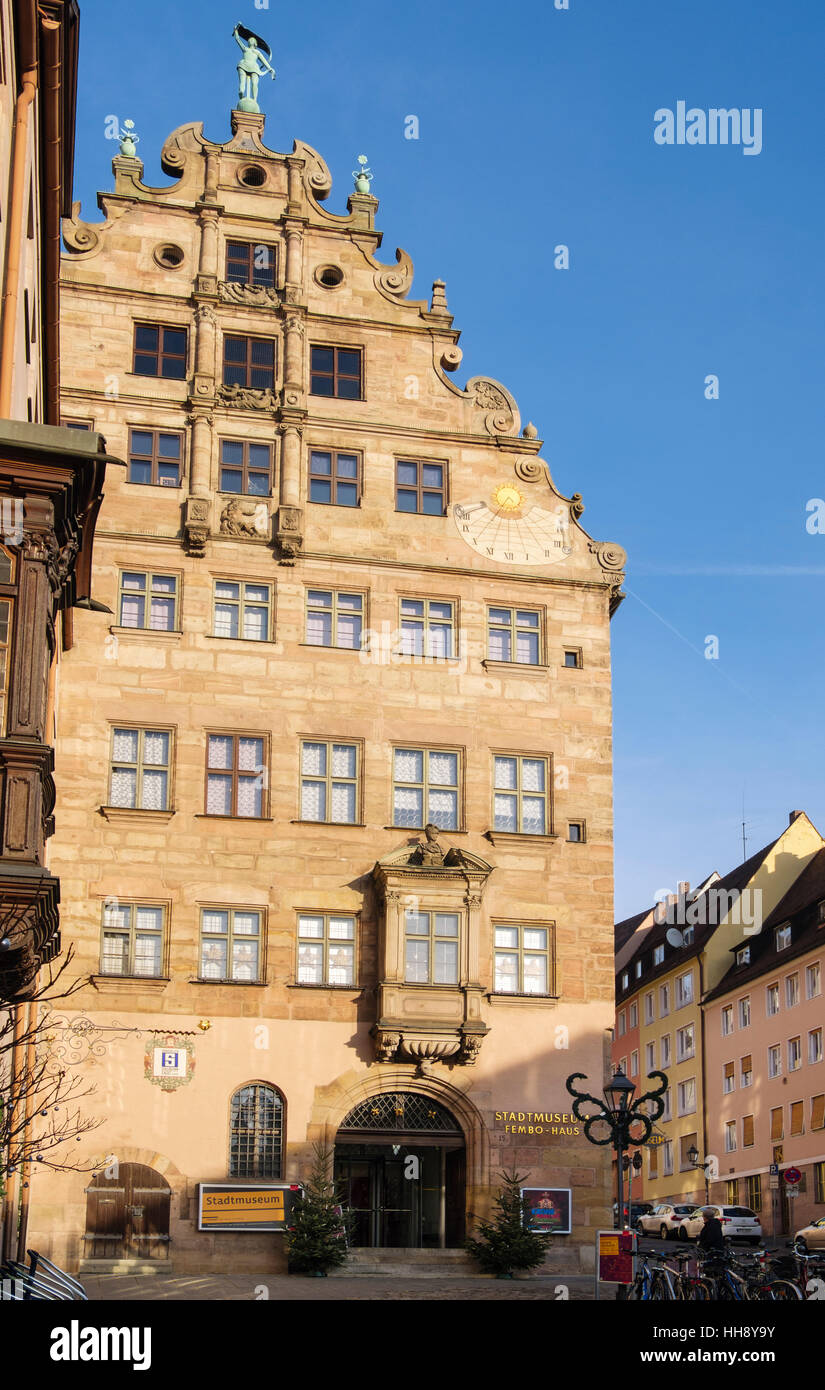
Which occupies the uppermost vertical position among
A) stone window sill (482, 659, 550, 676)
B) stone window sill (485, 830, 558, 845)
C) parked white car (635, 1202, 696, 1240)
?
stone window sill (482, 659, 550, 676)

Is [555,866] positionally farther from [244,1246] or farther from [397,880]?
[244,1246]

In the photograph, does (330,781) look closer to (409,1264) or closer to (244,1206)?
(244,1206)

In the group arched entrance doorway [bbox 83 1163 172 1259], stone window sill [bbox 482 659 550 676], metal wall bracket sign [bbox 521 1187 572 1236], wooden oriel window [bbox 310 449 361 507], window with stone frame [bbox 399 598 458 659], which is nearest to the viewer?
arched entrance doorway [bbox 83 1163 172 1259]

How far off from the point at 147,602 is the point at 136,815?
4026 millimetres

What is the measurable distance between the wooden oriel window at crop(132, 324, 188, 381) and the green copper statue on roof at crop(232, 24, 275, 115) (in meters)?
5.92

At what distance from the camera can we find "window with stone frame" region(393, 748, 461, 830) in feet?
106

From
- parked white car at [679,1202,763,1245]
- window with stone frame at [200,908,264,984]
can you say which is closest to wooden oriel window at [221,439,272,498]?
window with stone frame at [200,908,264,984]

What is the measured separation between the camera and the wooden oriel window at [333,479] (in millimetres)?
33719

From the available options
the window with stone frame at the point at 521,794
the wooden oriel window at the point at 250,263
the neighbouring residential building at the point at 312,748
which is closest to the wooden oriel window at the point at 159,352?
the neighbouring residential building at the point at 312,748

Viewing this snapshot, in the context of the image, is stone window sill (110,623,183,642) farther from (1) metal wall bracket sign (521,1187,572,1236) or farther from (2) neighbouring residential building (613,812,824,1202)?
(2) neighbouring residential building (613,812,824,1202)

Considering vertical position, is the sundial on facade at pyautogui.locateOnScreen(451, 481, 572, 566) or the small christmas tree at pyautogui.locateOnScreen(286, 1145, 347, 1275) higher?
the sundial on facade at pyautogui.locateOnScreen(451, 481, 572, 566)

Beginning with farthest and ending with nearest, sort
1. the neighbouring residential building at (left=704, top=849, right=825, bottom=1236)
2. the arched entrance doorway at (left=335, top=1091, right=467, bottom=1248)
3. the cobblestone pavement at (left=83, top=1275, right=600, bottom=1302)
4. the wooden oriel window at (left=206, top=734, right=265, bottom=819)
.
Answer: the neighbouring residential building at (left=704, top=849, right=825, bottom=1236), the wooden oriel window at (left=206, top=734, right=265, bottom=819), the arched entrance doorway at (left=335, top=1091, right=467, bottom=1248), the cobblestone pavement at (left=83, top=1275, right=600, bottom=1302)

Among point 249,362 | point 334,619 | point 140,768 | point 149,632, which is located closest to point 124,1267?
point 140,768
